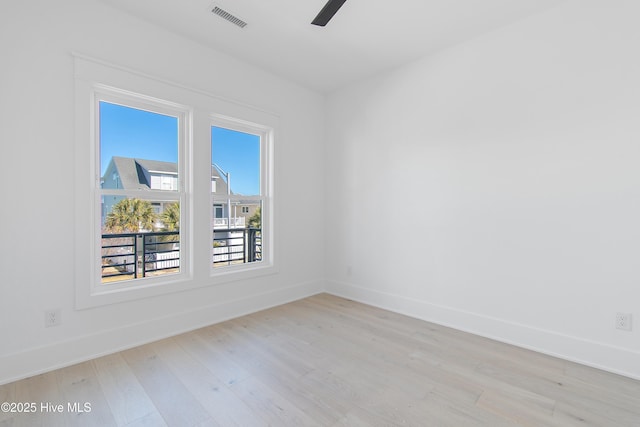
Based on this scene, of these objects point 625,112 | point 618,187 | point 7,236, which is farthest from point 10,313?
point 625,112

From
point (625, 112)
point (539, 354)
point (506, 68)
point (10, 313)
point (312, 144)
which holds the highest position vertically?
point (506, 68)

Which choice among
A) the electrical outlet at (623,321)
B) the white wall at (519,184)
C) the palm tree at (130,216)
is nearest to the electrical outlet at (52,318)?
the palm tree at (130,216)

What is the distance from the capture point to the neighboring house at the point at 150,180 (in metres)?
2.58

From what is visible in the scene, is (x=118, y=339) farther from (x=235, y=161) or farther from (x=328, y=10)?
(x=328, y=10)

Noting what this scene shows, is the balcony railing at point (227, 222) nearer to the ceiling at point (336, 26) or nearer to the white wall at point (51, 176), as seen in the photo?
the white wall at point (51, 176)

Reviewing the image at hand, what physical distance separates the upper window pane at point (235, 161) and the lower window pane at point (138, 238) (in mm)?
616

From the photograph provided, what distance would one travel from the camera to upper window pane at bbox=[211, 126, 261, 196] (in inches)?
130

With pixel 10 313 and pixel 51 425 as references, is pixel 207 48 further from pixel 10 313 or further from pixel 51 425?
pixel 51 425

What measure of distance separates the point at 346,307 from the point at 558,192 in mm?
2450

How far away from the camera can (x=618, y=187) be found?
87.0 inches

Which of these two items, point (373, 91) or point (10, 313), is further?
point (373, 91)

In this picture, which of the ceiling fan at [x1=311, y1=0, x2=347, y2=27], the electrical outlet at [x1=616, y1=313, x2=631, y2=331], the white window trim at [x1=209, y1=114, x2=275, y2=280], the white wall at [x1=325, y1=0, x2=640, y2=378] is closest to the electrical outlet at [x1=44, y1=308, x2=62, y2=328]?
the white window trim at [x1=209, y1=114, x2=275, y2=280]

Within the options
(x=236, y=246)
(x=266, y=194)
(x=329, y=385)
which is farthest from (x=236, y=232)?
(x=329, y=385)

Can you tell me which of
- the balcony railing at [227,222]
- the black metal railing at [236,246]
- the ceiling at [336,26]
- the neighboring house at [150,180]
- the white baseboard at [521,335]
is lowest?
the white baseboard at [521,335]
